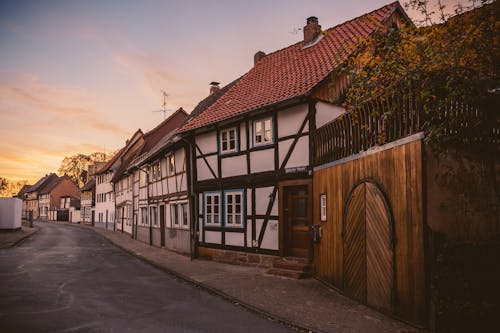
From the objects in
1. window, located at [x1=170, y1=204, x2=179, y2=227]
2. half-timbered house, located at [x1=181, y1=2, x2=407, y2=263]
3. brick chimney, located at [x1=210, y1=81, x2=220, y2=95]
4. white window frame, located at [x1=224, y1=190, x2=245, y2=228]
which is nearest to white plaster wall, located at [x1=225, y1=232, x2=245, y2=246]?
half-timbered house, located at [x1=181, y1=2, x2=407, y2=263]

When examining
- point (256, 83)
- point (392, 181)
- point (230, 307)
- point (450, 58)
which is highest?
point (256, 83)

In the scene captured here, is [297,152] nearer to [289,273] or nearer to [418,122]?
[289,273]

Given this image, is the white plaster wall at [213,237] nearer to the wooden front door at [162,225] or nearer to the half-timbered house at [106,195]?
the wooden front door at [162,225]

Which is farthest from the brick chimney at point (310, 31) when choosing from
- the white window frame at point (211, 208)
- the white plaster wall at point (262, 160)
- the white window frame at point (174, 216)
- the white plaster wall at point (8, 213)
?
the white plaster wall at point (8, 213)

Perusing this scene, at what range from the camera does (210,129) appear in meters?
16.3

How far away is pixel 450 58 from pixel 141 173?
2617cm

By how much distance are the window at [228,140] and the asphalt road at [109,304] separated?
5.11 m

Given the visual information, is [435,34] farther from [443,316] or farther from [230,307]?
[230,307]

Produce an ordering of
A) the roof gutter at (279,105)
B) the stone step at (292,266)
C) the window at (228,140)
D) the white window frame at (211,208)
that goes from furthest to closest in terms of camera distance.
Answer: the white window frame at (211,208) < the window at (228,140) < the roof gutter at (279,105) < the stone step at (292,266)

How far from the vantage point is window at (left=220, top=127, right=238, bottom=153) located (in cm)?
1520

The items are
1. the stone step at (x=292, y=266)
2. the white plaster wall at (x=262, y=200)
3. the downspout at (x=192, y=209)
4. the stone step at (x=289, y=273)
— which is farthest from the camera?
the downspout at (x=192, y=209)

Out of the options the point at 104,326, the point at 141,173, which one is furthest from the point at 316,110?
the point at 141,173

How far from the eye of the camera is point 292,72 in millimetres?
14953

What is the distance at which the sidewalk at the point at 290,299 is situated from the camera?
6.97 metres
